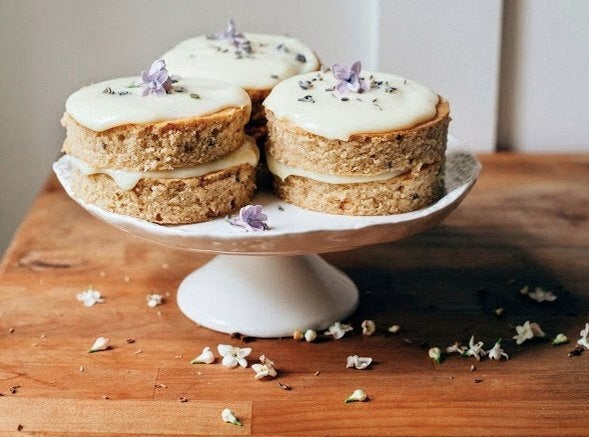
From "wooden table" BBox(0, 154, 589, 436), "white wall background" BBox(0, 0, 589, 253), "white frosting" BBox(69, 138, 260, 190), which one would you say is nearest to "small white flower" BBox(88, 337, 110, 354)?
"wooden table" BBox(0, 154, 589, 436)

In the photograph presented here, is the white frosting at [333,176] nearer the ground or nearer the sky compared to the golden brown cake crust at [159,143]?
nearer the ground

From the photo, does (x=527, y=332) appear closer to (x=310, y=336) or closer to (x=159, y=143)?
(x=310, y=336)

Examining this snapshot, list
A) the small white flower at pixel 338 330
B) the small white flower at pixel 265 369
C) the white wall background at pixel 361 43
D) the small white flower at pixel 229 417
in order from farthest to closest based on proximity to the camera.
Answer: the white wall background at pixel 361 43
the small white flower at pixel 338 330
the small white flower at pixel 265 369
the small white flower at pixel 229 417

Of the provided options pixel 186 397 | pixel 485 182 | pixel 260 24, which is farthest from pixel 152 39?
pixel 186 397

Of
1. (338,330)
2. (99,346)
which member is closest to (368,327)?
(338,330)

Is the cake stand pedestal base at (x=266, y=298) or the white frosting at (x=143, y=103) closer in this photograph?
the white frosting at (x=143, y=103)

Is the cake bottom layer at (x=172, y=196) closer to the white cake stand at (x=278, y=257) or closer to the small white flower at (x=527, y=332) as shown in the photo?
the white cake stand at (x=278, y=257)

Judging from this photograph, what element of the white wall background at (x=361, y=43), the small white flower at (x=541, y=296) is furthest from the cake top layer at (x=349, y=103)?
the white wall background at (x=361, y=43)
